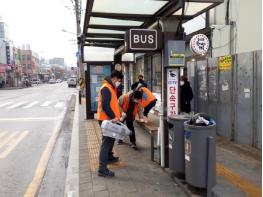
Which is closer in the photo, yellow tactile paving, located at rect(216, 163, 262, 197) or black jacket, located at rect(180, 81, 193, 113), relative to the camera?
yellow tactile paving, located at rect(216, 163, 262, 197)

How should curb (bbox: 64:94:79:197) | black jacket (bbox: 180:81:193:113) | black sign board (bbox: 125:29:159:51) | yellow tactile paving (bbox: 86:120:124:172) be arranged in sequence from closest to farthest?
curb (bbox: 64:94:79:197) → black sign board (bbox: 125:29:159:51) → yellow tactile paving (bbox: 86:120:124:172) → black jacket (bbox: 180:81:193:113)

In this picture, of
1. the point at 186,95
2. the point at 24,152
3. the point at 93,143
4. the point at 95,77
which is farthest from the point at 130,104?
the point at 95,77

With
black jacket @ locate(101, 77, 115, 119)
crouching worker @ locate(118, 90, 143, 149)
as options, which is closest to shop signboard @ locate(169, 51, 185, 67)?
black jacket @ locate(101, 77, 115, 119)

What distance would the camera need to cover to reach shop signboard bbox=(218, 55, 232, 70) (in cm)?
826

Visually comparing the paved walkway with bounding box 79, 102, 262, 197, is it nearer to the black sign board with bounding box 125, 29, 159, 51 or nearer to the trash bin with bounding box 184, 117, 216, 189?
the trash bin with bounding box 184, 117, 216, 189

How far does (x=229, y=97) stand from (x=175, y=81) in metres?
3.06

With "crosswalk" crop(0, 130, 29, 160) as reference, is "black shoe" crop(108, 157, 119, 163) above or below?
above

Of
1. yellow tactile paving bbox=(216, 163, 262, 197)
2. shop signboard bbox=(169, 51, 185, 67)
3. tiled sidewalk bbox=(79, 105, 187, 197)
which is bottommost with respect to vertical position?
yellow tactile paving bbox=(216, 163, 262, 197)

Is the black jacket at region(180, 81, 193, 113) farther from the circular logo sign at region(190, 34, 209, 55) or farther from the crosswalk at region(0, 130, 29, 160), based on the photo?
the crosswalk at region(0, 130, 29, 160)

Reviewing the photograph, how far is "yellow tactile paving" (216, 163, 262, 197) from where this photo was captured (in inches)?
192

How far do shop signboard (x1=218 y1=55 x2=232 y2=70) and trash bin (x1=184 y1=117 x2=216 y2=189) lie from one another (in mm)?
4004

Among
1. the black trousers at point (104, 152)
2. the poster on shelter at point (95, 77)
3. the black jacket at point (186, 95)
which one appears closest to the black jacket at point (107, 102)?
the black trousers at point (104, 152)

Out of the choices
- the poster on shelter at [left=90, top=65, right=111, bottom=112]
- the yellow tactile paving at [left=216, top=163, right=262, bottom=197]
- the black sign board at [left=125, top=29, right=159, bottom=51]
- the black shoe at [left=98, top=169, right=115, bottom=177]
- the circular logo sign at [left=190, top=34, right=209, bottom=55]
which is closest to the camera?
the yellow tactile paving at [left=216, top=163, right=262, bottom=197]

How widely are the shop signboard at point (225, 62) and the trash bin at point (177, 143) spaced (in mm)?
3586
